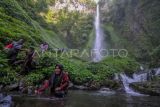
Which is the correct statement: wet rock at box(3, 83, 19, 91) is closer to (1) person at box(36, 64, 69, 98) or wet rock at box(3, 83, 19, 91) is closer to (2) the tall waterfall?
(1) person at box(36, 64, 69, 98)

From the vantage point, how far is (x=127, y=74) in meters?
25.1

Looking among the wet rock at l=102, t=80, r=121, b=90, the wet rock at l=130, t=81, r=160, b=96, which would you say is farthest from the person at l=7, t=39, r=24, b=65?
the wet rock at l=130, t=81, r=160, b=96

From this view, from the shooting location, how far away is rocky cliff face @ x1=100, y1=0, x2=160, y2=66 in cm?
3666

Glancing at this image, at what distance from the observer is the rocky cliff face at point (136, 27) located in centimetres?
3666

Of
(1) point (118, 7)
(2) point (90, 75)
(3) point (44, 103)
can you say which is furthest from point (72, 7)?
(3) point (44, 103)

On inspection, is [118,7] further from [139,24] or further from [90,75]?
[90,75]

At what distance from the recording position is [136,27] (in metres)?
41.3

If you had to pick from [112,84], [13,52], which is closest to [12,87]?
[13,52]

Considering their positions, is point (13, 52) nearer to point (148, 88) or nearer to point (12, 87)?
point (12, 87)

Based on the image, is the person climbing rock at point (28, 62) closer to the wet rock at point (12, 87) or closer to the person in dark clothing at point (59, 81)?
the wet rock at point (12, 87)

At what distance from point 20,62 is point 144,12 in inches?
1043

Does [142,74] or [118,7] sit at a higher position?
[118,7]

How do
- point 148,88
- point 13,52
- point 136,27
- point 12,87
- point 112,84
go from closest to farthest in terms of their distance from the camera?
point 12,87 → point 13,52 → point 148,88 → point 112,84 → point 136,27

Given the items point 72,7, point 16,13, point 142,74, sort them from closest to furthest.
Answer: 1. point 142,74
2. point 16,13
3. point 72,7
